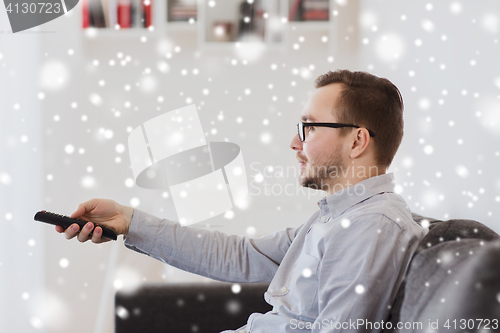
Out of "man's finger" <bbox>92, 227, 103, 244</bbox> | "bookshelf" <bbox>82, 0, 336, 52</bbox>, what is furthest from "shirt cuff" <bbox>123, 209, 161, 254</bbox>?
"bookshelf" <bbox>82, 0, 336, 52</bbox>

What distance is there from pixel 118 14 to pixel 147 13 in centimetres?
14

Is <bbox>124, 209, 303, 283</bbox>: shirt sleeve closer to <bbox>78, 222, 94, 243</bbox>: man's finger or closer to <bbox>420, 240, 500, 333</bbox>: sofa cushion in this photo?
<bbox>78, 222, 94, 243</bbox>: man's finger

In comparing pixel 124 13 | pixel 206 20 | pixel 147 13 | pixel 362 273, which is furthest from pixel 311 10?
Result: pixel 362 273

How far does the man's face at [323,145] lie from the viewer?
3.36 feet

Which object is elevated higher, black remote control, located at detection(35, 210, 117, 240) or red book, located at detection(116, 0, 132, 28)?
red book, located at detection(116, 0, 132, 28)

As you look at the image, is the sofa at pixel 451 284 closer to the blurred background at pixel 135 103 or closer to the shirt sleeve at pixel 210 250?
the shirt sleeve at pixel 210 250

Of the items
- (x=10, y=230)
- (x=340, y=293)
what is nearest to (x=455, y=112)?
(x=340, y=293)

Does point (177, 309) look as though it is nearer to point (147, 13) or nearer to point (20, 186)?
point (20, 186)

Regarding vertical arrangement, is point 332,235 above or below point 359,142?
below

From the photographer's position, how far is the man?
0.77 meters

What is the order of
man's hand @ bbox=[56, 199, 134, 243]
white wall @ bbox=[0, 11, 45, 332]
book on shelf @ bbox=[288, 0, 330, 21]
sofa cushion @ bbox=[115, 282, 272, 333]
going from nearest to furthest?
man's hand @ bbox=[56, 199, 134, 243] < sofa cushion @ bbox=[115, 282, 272, 333] < white wall @ bbox=[0, 11, 45, 332] < book on shelf @ bbox=[288, 0, 330, 21]

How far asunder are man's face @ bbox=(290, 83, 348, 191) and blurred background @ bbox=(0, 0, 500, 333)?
80 cm

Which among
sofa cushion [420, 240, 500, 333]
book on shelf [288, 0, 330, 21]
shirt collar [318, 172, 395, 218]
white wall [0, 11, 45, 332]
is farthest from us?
book on shelf [288, 0, 330, 21]

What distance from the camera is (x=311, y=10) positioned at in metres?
2.02
